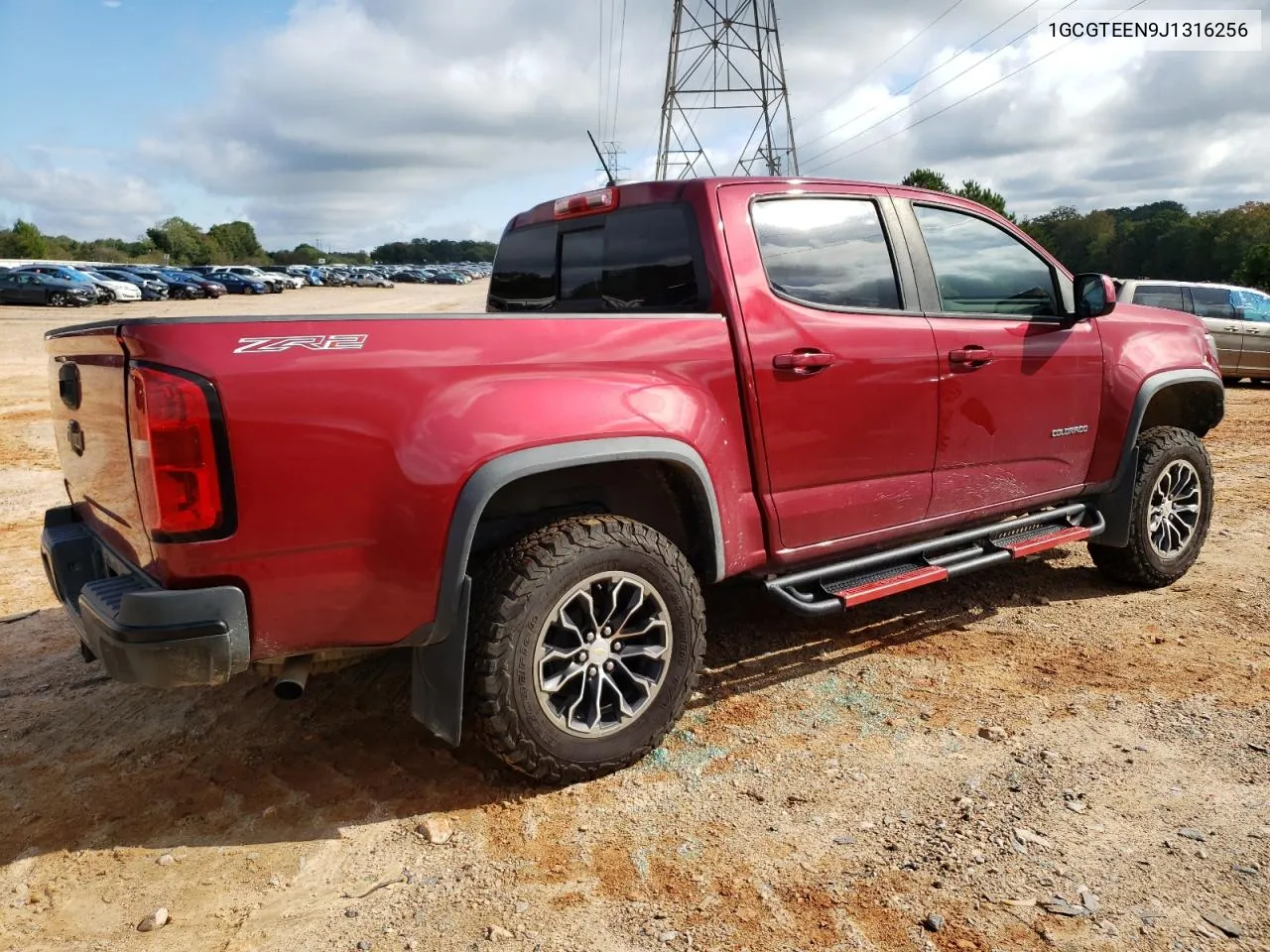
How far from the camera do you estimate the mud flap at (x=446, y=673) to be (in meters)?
2.78

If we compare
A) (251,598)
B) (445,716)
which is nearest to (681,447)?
(445,716)

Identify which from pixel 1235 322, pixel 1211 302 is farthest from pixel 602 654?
pixel 1235 322

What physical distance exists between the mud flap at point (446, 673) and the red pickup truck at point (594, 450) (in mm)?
10

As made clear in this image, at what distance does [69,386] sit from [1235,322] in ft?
52.3

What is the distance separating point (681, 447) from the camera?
313 centimetres

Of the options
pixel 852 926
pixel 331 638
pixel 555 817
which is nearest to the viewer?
pixel 852 926

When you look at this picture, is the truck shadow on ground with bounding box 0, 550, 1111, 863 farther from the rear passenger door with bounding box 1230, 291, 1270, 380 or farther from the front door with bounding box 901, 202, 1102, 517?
the rear passenger door with bounding box 1230, 291, 1270, 380

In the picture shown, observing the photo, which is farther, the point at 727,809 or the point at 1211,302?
the point at 1211,302

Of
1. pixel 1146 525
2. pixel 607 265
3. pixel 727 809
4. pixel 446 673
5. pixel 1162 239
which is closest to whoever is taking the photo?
pixel 446 673

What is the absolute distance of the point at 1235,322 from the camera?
14391mm

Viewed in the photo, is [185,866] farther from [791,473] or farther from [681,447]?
[791,473]

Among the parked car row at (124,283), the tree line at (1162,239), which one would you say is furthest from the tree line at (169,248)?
the tree line at (1162,239)

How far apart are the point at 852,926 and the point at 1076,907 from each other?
23.6 inches

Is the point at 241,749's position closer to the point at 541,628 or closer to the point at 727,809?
the point at 541,628
